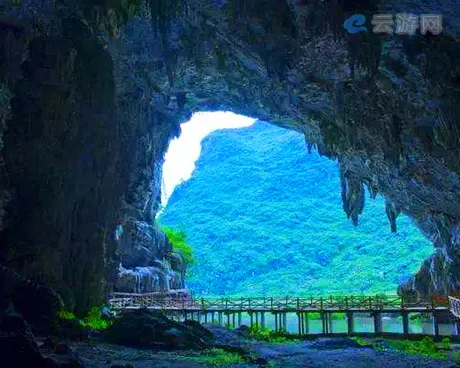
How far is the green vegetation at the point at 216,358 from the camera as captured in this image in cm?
1619

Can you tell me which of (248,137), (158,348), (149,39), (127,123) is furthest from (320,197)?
(158,348)

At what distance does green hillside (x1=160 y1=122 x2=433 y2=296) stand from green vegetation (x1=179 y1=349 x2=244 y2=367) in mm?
50546

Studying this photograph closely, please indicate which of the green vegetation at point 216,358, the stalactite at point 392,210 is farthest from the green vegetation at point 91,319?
the stalactite at point 392,210

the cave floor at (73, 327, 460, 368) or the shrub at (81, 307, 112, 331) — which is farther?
the shrub at (81, 307, 112, 331)

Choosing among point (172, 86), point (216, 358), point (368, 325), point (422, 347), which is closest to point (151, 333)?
point (216, 358)

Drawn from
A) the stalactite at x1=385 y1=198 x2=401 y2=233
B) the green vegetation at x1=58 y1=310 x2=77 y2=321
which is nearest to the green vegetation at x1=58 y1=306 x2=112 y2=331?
the green vegetation at x1=58 y1=310 x2=77 y2=321

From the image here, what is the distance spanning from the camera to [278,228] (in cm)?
10750

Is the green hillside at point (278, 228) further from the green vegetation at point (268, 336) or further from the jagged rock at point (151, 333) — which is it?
the jagged rock at point (151, 333)

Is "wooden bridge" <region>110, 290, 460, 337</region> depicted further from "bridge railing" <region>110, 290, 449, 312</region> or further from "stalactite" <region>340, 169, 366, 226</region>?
"stalactite" <region>340, 169, 366, 226</region>

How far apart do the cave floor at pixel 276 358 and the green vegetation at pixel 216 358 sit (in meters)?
0.04

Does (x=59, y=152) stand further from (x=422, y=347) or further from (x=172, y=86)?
(x=422, y=347)

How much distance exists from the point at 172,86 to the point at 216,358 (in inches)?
540

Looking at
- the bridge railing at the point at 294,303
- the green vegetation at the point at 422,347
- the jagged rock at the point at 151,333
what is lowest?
the green vegetation at the point at 422,347

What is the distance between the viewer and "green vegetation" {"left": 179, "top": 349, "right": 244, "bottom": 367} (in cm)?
1619
